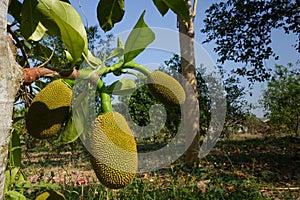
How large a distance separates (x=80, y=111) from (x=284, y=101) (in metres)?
10.1

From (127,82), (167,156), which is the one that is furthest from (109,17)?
(167,156)

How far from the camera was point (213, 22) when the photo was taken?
18.2 feet

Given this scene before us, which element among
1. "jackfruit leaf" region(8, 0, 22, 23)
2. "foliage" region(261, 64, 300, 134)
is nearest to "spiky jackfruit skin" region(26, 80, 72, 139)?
"jackfruit leaf" region(8, 0, 22, 23)

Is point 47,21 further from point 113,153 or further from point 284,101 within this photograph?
point 284,101

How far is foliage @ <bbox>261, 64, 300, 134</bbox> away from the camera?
895 centimetres

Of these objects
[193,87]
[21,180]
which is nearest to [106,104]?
[21,180]

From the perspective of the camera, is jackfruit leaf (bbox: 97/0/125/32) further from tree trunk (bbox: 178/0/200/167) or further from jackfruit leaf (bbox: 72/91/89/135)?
tree trunk (bbox: 178/0/200/167)

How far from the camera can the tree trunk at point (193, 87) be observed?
173 inches

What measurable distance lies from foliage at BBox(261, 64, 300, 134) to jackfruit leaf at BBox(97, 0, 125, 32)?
832 cm

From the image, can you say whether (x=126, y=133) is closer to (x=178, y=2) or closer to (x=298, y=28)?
(x=178, y=2)

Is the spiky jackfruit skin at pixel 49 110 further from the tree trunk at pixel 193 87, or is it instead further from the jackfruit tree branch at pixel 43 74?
the tree trunk at pixel 193 87

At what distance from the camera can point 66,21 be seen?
1.37ft

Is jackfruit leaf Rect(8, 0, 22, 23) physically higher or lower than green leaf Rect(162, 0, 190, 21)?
higher

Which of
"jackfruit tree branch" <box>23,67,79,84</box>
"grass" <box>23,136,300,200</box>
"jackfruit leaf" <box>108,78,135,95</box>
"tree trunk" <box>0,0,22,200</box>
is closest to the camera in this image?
"tree trunk" <box>0,0,22,200</box>
